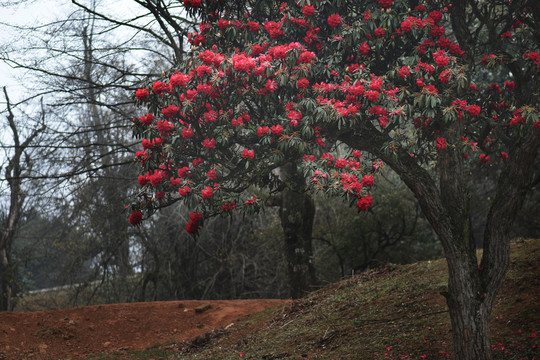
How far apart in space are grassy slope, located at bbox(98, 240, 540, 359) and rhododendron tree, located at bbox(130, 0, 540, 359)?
90 centimetres

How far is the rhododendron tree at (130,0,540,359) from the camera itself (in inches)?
184

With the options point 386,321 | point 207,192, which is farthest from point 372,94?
point 386,321

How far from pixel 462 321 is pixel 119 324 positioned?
6251mm

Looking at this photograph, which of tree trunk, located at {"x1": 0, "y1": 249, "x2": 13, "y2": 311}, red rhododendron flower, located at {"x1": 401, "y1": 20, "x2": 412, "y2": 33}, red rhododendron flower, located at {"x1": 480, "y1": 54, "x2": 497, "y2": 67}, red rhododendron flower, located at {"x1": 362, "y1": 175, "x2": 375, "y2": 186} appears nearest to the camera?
red rhododendron flower, located at {"x1": 362, "y1": 175, "x2": 375, "y2": 186}

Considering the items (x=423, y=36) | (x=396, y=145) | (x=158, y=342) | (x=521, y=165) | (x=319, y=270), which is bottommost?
(x=158, y=342)

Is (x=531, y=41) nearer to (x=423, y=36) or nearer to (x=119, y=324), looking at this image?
(x=423, y=36)

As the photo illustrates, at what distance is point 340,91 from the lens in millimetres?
4828

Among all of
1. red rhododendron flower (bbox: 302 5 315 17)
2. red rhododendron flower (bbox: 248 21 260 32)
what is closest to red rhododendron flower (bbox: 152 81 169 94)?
red rhododendron flower (bbox: 248 21 260 32)

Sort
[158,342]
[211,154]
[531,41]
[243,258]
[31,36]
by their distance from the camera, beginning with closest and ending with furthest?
[211,154] → [531,41] → [158,342] → [31,36] → [243,258]

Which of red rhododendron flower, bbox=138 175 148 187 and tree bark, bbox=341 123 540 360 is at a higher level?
red rhododendron flower, bbox=138 175 148 187

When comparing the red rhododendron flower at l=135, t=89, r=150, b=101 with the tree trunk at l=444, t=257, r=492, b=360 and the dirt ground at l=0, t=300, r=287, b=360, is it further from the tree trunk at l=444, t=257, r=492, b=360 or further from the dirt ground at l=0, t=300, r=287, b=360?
the dirt ground at l=0, t=300, r=287, b=360

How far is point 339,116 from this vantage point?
458 cm

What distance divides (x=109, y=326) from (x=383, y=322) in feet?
16.2

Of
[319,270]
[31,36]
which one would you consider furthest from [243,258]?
[31,36]
